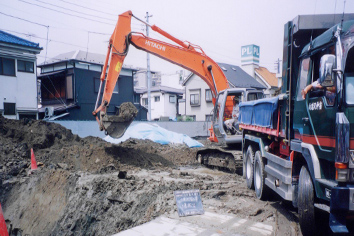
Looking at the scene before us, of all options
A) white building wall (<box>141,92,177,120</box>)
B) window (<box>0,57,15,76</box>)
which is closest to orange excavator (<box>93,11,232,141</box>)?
Result: window (<box>0,57,15,76</box>)

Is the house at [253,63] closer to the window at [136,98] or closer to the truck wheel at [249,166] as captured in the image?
the window at [136,98]

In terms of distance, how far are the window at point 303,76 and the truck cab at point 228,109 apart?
4.57 meters

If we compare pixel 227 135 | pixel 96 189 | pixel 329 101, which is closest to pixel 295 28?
pixel 329 101

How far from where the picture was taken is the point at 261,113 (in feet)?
19.6

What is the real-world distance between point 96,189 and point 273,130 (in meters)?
4.42

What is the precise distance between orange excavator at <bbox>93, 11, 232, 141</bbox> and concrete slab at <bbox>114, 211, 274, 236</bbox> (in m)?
4.72

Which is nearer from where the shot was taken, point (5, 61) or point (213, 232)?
point (213, 232)

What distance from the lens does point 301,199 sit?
3.88 metres

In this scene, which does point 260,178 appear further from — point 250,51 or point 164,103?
point 250,51

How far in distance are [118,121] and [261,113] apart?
4847mm

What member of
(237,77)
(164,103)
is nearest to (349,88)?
(237,77)

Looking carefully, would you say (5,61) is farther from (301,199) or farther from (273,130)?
(301,199)

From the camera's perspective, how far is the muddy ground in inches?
224

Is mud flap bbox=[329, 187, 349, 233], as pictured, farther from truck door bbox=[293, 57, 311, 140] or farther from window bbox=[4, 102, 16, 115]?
window bbox=[4, 102, 16, 115]
